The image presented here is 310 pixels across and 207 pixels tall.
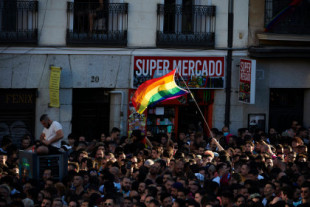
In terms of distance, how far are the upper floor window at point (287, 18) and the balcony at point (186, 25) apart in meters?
1.78

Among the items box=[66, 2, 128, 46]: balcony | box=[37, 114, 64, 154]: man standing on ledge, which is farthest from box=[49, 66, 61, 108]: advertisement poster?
box=[37, 114, 64, 154]: man standing on ledge

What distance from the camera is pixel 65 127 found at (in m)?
20.6

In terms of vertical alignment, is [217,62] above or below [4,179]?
above

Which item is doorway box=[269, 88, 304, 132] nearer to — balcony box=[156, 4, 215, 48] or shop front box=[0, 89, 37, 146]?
balcony box=[156, 4, 215, 48]

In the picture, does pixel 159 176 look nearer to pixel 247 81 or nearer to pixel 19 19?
pixel 247 81

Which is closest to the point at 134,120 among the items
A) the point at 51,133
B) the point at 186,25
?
the point at 186,25

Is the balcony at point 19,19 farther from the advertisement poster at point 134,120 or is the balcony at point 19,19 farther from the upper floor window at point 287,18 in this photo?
the upper floor window at point 287,18

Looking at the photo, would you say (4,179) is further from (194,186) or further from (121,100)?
(121,100)

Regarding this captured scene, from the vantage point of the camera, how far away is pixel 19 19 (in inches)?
797

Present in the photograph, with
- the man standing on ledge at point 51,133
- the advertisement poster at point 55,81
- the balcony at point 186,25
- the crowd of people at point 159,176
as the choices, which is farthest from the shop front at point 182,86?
the man standing on ledge at point 51,133

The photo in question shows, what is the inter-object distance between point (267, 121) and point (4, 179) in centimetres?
1150

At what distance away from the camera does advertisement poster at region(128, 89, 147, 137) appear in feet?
69.5

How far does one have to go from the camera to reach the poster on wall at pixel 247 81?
69.5 ft

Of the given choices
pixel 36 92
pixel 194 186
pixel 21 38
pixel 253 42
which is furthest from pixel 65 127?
pixel 194 186
